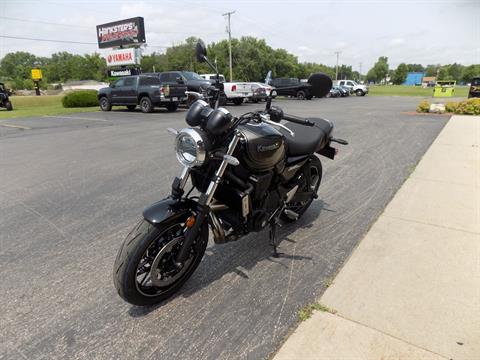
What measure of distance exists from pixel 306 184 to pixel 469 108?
1318cm

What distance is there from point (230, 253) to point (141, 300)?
103 centimetres

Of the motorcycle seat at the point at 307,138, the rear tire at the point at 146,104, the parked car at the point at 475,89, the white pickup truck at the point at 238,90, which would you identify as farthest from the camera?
the parked car at the point at 475,89

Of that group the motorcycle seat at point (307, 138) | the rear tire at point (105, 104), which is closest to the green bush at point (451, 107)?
the motorcycle seat at point (307, 138)

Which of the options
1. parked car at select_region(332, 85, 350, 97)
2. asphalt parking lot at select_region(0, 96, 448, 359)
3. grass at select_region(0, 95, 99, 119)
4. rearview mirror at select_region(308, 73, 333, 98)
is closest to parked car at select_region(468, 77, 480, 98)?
parked car at select_region(332, 85, 350, 97)

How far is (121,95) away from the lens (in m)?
17.1

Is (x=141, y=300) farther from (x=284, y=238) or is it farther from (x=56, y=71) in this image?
(x=56, y=71)

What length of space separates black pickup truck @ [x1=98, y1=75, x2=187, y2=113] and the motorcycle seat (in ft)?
42.8

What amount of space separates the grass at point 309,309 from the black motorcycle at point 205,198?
0.72 m

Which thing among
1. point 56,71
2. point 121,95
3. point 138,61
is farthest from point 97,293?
point 56,71

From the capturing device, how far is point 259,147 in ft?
8.23

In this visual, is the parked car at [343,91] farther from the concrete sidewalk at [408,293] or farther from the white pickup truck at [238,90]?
the concrete sidewalk at [408,293]

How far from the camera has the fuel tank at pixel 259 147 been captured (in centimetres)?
247

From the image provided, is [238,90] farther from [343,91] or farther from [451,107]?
[343,91]

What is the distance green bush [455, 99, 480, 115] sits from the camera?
13172mm
